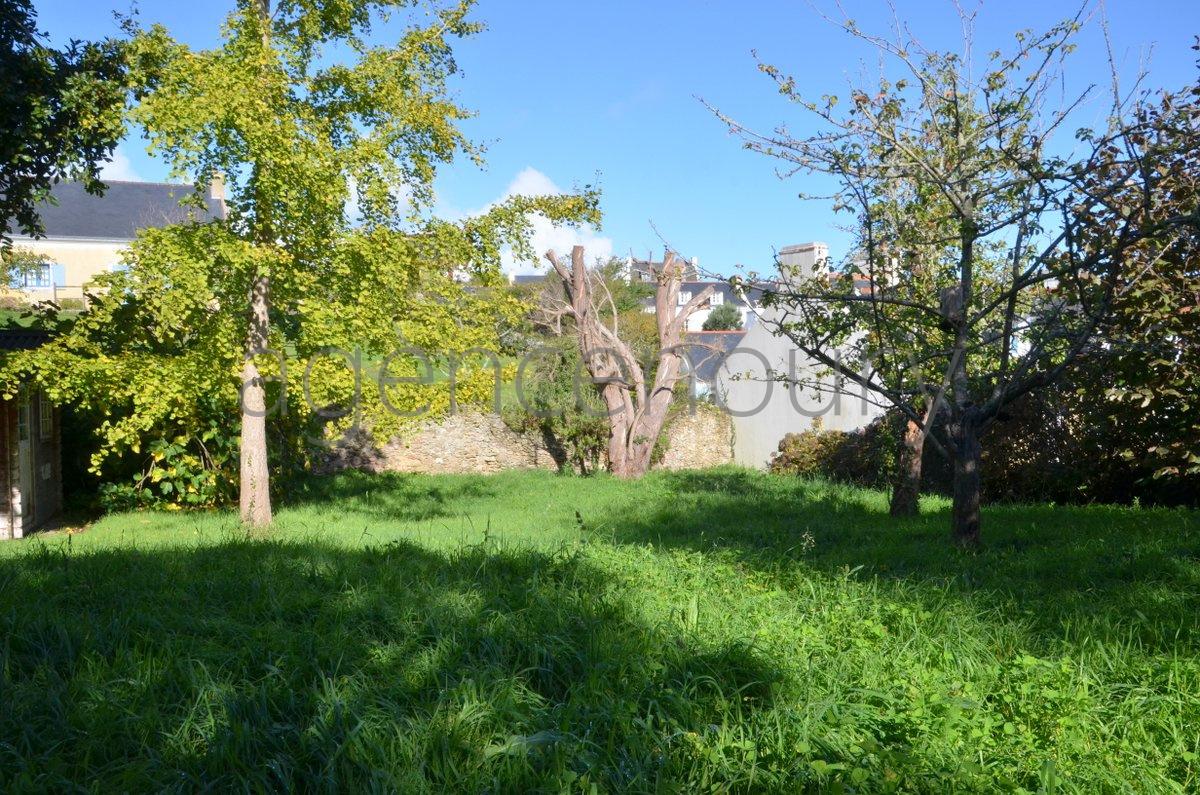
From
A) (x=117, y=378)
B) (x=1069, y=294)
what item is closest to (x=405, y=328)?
(x=117, y=378)

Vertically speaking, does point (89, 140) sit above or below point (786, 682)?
above

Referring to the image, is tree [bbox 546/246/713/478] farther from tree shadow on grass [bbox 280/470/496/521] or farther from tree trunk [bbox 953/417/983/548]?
tree trunk [bbox 953/417/983/548]

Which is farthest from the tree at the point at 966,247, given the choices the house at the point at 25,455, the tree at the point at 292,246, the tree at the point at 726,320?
the tree at the point at 726,320

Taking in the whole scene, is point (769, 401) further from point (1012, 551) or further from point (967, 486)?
point (1012, 551)

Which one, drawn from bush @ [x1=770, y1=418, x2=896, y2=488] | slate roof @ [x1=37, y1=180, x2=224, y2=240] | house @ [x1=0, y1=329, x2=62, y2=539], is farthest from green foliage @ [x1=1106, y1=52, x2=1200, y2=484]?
slate roof @ [x1=37, y1=180, x2=224, y2=240]

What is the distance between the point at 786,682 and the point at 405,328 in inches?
319

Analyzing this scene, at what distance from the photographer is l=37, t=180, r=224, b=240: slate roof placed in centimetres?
3431

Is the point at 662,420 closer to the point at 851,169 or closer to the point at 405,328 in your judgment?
the point at 405,328

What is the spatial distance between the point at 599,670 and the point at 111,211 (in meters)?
38.1

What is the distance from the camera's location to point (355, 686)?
3.90m

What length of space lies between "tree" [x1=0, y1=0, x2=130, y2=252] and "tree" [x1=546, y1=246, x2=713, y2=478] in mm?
10270

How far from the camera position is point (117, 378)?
10.3m

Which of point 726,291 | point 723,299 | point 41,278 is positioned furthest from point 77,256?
point 723,299

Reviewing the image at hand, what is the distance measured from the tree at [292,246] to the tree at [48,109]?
718 mm
